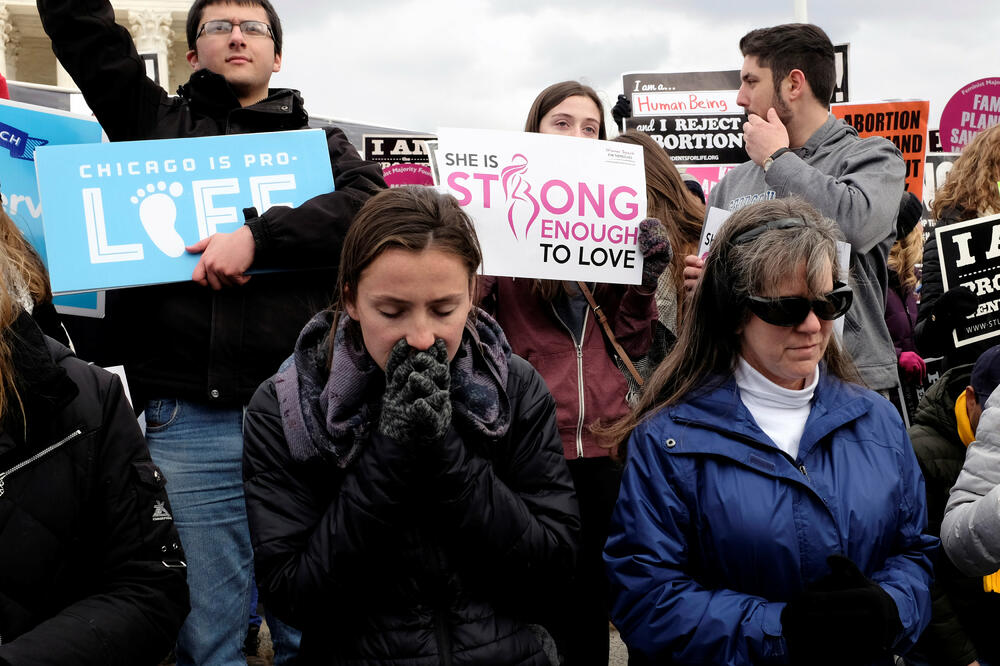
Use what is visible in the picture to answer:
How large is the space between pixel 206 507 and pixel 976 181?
3784mm

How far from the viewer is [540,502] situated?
2.33 m

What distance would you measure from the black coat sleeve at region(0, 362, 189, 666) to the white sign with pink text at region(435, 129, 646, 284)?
170 cm

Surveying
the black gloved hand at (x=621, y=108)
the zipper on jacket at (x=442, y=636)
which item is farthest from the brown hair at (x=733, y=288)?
the black gloved hand at (x=621, y=108)

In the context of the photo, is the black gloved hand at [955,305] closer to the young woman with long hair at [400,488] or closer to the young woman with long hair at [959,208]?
the young woman with long hair at [959,208]

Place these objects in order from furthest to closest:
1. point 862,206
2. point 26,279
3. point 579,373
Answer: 1. point 579,373
2. point 862,206
3. point 26,279

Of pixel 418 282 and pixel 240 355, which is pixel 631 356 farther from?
pixel 418 282

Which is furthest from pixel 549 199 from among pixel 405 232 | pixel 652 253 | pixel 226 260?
pixel 405 232

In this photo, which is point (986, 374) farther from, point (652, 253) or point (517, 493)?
point (517, 493)

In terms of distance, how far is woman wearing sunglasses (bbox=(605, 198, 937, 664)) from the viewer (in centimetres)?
225

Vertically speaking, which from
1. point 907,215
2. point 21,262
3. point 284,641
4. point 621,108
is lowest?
point 284,641

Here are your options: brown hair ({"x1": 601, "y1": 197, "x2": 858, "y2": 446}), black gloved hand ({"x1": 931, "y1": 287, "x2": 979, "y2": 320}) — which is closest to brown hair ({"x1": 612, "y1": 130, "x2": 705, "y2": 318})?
black gloved hand ({"x1": 931, "y1": 287, "x2": 979, "y2": 320})

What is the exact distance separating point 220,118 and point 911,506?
2536 millimetres

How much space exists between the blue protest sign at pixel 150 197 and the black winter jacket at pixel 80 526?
1034mm

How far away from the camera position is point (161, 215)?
3293 millimetres
